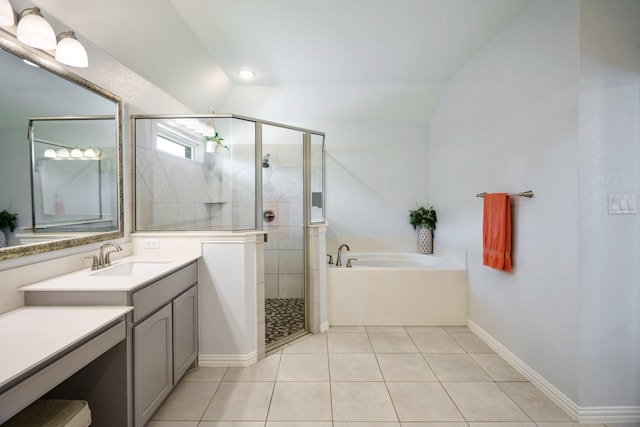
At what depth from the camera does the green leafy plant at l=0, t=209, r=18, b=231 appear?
1.33 metres

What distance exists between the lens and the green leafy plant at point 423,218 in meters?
3.92

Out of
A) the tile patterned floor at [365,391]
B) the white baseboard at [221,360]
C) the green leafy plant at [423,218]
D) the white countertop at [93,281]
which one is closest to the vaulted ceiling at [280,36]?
the white countertop at [93,281]

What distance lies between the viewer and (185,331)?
2096 mm

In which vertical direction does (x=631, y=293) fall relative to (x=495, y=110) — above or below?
below

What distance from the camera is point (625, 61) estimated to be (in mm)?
1737

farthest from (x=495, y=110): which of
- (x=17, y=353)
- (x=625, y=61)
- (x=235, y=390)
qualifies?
(x=17, y=353)

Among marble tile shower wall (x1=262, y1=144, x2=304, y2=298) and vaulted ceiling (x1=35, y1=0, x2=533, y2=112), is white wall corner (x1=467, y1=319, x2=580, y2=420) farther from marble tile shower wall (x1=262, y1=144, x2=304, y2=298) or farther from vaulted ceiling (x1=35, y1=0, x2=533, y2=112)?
vaulted ceiling (x1=35, y1=0, x2=533, y2=112)

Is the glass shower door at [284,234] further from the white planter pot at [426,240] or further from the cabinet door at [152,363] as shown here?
the white planter pot at [426,240]

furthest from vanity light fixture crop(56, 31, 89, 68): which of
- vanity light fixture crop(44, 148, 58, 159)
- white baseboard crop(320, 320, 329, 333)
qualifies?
white baseboard crop(320, 320, 329, 333)

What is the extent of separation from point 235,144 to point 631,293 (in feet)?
9.41

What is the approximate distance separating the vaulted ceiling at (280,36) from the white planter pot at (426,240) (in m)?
1.86

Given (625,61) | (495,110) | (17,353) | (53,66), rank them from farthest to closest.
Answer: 1. (495,110)
2. (625,61)
3. (53,66)
4. (17,353)

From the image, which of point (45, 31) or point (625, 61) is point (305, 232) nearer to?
point (45, 31)

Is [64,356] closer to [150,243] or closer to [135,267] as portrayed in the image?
[135,267]
